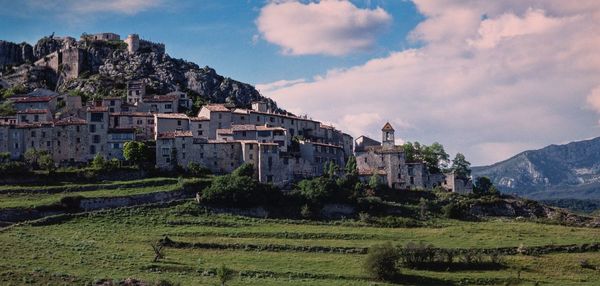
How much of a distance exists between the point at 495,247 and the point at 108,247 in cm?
4049

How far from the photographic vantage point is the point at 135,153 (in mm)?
100312

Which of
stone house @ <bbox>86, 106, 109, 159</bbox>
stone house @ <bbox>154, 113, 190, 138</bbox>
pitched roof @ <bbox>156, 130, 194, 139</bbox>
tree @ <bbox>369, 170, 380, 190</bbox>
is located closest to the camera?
pitched roof @ <bbox>156, 130, 194, 139</bbox>

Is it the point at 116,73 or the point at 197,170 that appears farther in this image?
the point at 116,73

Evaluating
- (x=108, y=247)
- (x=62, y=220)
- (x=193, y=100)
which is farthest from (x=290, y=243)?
(x=193, y=100)

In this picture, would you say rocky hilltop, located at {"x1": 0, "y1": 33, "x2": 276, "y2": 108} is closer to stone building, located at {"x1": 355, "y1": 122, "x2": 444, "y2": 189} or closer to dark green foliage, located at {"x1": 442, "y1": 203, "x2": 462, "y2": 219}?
stone building, located at {"x1": 355, "y1": 122, "x2": 444, "y2": 189}

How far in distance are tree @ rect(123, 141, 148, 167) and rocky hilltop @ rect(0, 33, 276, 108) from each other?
3908 centimetres

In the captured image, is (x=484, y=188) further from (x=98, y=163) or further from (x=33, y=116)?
(x=33, y=116)

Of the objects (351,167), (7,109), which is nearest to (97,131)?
(7,109)

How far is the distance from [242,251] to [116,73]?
259 feet

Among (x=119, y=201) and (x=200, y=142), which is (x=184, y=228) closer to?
(x=119, y=201)

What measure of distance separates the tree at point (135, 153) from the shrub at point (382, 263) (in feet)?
130

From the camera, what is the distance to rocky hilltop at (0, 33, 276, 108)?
142750mm

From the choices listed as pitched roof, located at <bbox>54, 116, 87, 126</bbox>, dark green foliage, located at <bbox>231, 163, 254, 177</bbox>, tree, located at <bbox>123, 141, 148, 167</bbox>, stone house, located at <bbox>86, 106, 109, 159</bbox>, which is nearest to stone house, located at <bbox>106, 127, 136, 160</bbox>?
stone house, located at <bbox>86, 106, 109, 159</bbox>

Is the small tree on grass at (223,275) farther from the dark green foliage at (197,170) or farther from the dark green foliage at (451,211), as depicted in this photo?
the dark green foliage at (451,211)
